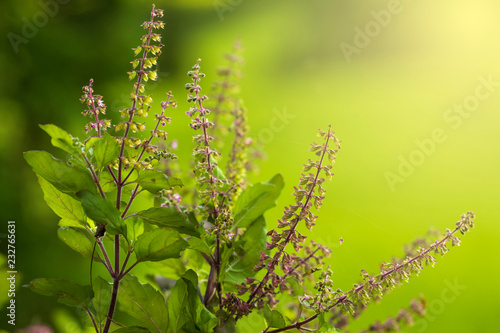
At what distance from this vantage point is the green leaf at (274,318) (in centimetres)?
42

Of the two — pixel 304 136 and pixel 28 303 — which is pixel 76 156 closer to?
pixel 304 136

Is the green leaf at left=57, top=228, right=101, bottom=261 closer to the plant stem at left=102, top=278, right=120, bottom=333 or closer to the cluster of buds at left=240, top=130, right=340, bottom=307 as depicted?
Answer: the plant stem at left=102, top=278, right=120, bottom=333

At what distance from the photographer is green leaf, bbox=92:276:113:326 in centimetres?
44

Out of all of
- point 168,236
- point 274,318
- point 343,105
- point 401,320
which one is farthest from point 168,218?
point 343,105

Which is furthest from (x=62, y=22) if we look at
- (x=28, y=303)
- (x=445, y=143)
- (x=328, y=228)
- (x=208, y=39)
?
(x=445, y=143)

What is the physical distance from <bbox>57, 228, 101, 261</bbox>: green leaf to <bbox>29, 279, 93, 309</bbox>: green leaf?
0.03m

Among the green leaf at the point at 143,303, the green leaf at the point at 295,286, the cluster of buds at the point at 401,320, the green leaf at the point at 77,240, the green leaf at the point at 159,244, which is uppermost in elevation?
the green leaf at the point at 159,244

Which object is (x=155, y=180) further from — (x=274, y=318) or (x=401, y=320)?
(x=401, y=320)

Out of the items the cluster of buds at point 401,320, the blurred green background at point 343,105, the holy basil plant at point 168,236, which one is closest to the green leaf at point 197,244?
the holy basil plant at point 168,236

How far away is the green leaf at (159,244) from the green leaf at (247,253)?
0.08 m

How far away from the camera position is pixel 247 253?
50 centimetres

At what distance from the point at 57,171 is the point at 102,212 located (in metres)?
0.05

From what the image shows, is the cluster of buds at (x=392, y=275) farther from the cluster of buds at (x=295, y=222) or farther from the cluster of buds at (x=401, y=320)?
the cluster of buds at (x=401, y=320)

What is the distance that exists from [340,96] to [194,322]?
50.0 inches
